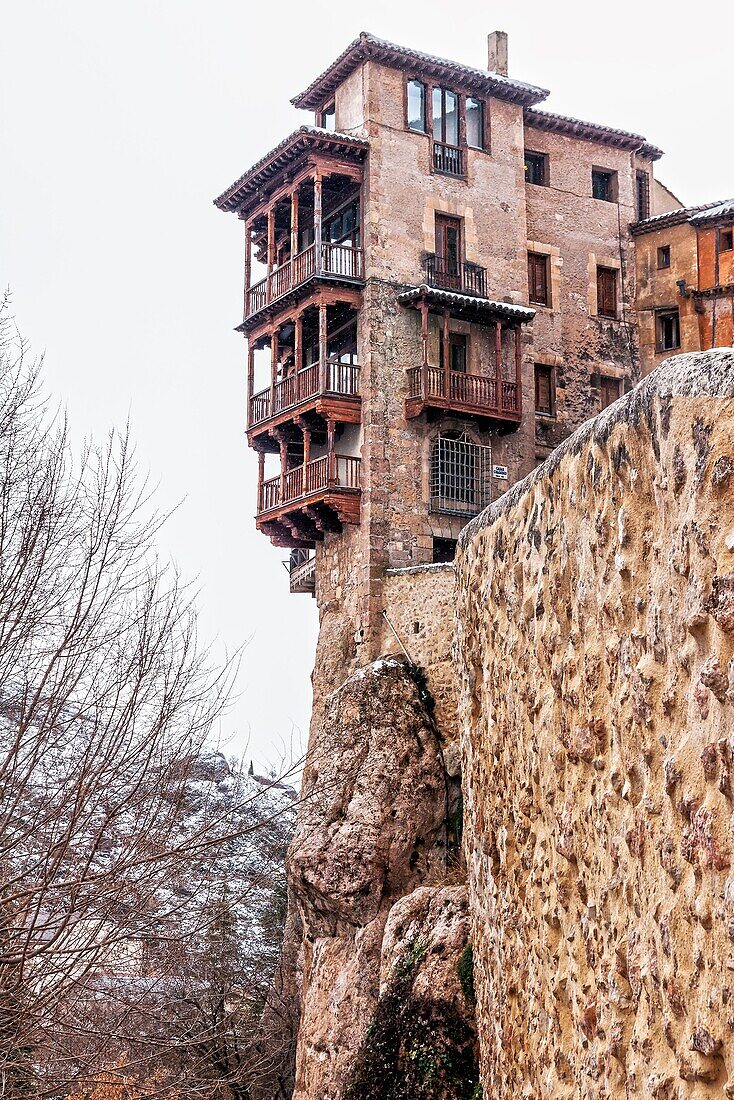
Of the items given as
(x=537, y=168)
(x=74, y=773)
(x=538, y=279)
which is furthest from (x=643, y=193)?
(x=74, y=773)

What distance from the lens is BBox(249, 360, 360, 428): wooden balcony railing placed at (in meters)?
28.0

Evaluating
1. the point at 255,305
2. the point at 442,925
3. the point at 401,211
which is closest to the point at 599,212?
the point at 401,211

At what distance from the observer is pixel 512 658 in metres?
8.73

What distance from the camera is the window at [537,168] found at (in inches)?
1282

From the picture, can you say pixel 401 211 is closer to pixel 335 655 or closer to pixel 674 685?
pixel 335 655

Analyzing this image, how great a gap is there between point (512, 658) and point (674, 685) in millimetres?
2967

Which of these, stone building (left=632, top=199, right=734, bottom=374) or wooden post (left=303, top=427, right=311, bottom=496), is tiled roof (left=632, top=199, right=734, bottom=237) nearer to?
stone building (left=632, top=199, right=734, bottom=374)

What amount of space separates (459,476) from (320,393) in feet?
11.4

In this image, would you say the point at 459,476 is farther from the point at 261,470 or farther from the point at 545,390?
the point at 261,470

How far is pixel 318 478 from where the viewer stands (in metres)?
28.2

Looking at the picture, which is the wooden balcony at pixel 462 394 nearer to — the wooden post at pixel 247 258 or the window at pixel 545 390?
the window at pixel 545 390

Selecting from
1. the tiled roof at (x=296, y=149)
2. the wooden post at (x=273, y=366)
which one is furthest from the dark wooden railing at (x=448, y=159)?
the wooden post at (x=273, y=366)

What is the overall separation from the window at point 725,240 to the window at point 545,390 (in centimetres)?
531

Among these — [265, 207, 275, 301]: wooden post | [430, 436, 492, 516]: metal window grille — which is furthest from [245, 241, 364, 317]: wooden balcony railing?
[430, 436, 492, 516]: metal window grille
